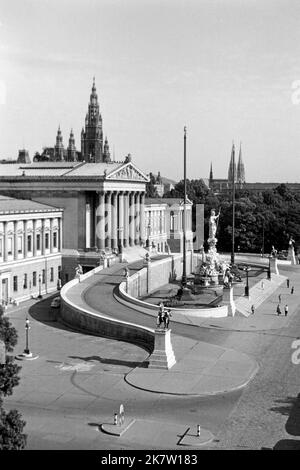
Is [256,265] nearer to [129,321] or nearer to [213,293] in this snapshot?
[213,293]

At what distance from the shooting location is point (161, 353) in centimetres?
3675

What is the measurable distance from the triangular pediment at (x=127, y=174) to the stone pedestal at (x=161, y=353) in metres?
43.6

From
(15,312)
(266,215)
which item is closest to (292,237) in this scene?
(266,215)

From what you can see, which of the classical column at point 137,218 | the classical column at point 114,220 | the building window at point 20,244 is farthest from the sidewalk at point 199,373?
the classical column at point 137,218

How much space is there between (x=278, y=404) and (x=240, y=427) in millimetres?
4022

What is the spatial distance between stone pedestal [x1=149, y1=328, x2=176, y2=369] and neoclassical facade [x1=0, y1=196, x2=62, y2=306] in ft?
92.6

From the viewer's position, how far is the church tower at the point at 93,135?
7190 inches

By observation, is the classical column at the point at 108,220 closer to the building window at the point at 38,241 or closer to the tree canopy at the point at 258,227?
the building window at the point at 38,241

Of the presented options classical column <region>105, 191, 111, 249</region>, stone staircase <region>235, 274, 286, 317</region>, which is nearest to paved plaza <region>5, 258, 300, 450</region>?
stone staircase <region>235, 274, 286, 317</region>

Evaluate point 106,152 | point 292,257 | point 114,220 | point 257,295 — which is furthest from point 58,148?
point 257,295

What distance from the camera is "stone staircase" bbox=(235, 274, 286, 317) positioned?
194 feet

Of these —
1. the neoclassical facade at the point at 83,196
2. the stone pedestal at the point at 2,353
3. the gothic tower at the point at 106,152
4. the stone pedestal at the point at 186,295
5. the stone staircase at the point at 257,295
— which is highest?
the gothic tower at the point at 106,152

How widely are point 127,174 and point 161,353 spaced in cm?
5212

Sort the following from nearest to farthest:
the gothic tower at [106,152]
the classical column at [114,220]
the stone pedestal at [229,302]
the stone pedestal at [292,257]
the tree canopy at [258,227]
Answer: the stone pedestal at [229,302], the classical column at [114,220], the stone pedestal at [292,257], the tree canopy at [258,227], the gothic tower at [106,152]
